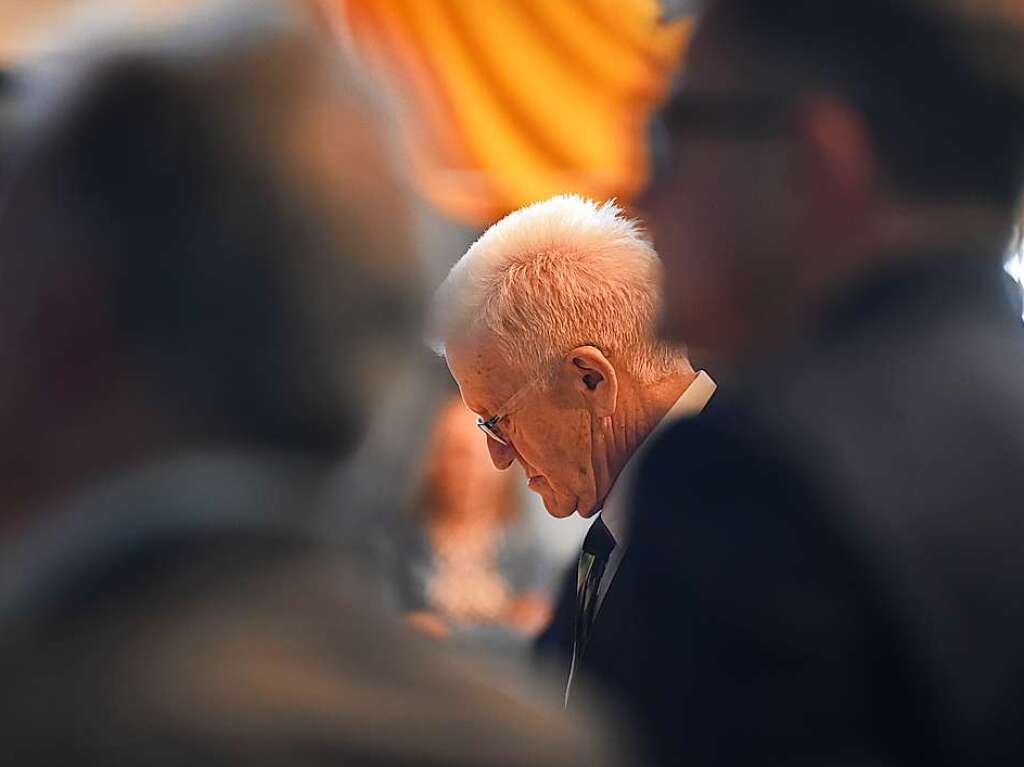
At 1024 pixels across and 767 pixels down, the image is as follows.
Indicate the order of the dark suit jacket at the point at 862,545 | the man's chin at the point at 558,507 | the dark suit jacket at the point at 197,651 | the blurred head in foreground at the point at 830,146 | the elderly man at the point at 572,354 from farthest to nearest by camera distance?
the man's chin at the point at 558,507
the elderly man at the point at 572,354
the blurred head in foreground at the point at 830,146
the dark suit jacket at the point at 862,545
the dark suit jacket at the point at 197,651

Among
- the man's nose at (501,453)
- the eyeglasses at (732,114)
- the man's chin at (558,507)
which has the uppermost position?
the man's nose at (501,453)

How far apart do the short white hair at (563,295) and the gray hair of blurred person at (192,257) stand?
1.16 meters

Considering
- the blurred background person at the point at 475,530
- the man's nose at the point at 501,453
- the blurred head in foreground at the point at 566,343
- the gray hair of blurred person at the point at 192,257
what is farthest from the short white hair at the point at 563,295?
the blurred background person at the point at 475,530

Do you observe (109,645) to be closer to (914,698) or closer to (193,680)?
(193,680)

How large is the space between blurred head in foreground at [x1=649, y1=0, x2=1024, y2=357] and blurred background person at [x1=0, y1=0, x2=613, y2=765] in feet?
2.22

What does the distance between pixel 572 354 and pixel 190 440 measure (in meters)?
1.29

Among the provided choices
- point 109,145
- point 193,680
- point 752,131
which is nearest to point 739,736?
point 752,131

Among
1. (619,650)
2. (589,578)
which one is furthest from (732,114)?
(589,578)

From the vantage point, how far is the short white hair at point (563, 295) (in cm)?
207

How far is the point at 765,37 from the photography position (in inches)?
57.6

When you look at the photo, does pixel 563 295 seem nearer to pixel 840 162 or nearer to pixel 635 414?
pixel 635 414

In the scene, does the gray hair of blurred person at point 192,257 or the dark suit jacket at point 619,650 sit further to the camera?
the dark suit jacket at point 619,650

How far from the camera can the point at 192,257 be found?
833 millimetres

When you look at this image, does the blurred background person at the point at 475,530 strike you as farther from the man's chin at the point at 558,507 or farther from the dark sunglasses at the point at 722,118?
the dark sunglasses at the point at 722,118
